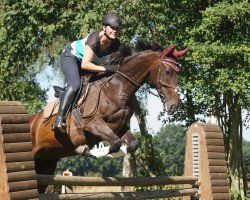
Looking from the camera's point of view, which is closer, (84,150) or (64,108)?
(84,150)

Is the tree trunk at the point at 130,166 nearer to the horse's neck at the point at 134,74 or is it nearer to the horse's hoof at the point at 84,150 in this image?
the horse's neck at the point at 134,74

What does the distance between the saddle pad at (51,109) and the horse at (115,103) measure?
0.06 metres

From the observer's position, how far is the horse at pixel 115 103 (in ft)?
24.4

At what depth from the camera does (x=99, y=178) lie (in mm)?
7059

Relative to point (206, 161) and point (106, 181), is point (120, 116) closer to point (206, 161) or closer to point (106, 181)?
point (106, 181)

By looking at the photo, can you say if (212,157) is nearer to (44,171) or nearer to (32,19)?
(44,171)

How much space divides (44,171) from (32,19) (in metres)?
14.0

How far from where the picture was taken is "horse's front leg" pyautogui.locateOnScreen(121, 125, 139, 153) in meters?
7.39

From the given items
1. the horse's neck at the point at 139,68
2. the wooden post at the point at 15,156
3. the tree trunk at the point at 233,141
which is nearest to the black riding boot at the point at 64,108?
the horse's neck at the point at 139,68

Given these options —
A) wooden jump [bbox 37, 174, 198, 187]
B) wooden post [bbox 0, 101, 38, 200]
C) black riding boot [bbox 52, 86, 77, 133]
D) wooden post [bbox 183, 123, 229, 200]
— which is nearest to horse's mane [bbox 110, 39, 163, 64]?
black riding boot [bbox 52, 86, 77, 133]

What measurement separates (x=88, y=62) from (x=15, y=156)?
193 centimetres

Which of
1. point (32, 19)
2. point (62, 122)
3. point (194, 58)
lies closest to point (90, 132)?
point (62, 122)

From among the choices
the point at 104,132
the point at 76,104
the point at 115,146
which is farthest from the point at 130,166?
the point at 115,146

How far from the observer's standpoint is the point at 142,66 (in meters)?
7.79
